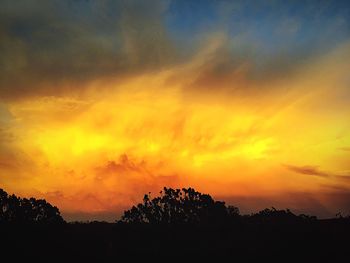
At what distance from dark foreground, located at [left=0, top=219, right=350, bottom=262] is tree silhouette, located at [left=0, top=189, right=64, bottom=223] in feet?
4.54

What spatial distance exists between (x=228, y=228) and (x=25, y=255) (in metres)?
20.5

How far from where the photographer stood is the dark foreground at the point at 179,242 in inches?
1636

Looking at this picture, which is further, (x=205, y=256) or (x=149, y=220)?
(x=149, y=220)

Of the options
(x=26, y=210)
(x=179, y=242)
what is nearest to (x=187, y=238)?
(x=179, y=242)

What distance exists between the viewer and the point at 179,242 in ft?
148

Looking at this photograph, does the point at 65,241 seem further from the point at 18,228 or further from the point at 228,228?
the point at 228,228

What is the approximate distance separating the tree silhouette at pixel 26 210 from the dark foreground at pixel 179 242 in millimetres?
1384

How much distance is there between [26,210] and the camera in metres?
47.6

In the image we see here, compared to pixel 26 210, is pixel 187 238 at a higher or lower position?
lower

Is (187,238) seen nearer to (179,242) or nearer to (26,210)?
(179,242)

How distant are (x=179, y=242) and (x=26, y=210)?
54.1ft

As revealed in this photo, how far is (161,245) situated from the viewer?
4475 centimetres

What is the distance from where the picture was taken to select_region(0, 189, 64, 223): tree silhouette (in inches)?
1841

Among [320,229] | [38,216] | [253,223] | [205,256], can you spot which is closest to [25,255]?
[38,216]
